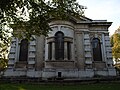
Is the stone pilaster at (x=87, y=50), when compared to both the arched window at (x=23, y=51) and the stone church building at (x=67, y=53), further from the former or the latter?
the arched window at (x=23, y=51)

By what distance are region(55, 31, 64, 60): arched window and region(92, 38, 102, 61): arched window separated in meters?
4.99

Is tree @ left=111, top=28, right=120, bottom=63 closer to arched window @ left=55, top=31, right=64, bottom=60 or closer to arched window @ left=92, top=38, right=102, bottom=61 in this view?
arched window @ left=92, top=38, right=102, bottom=61

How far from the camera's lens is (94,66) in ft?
76.6

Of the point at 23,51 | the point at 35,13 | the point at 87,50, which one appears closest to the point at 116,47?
the point at 87,50

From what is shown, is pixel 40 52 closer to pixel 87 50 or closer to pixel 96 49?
pixel 87 50

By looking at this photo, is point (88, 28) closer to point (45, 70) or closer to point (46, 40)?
point (46, 40)

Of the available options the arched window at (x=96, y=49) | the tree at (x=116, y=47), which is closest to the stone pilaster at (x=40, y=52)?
the arched window at (x=96, y=49)

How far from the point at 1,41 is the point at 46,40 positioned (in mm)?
9365

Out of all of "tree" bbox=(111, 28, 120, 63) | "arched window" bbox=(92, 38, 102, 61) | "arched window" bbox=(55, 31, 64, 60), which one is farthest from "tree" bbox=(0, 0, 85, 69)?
"tree" bbox=(111, 28, 120, 63)

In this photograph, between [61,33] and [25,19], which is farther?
[61,33]

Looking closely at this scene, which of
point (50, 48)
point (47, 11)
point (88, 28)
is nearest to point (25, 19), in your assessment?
point (47, 11)

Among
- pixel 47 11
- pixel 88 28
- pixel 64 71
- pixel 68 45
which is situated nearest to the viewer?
pixel 47 11

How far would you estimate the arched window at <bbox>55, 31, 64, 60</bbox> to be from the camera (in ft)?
71.8

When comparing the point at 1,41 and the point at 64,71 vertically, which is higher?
the point at 1,41
